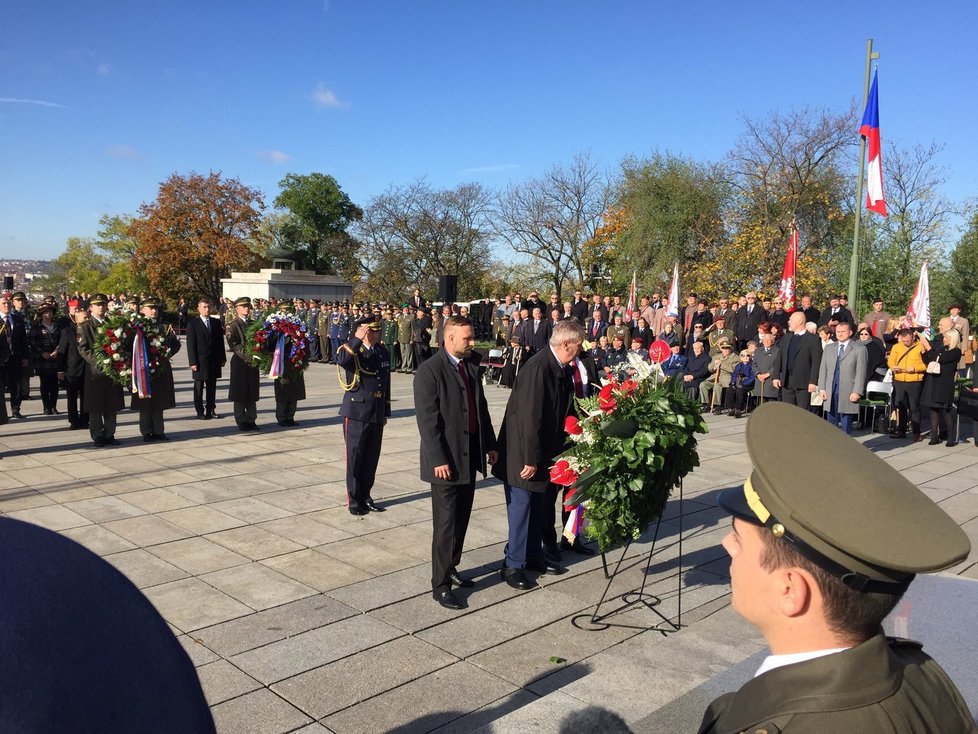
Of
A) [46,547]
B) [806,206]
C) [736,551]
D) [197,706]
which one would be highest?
[806,206]

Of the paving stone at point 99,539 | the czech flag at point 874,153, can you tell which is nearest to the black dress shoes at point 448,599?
the paving stone at point 99,539

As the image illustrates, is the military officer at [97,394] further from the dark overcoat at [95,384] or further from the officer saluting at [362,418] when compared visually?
Answer: the officer saluting at [362,418]

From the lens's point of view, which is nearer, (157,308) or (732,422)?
(157,308)

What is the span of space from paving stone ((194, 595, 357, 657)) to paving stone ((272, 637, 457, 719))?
22.7 inches

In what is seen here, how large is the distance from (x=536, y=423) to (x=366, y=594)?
1836 millimetres

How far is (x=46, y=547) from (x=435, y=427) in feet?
15.7

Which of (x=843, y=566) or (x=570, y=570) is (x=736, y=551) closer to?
(x=843, y=566)

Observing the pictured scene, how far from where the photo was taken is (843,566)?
144cm

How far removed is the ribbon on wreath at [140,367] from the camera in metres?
11.5

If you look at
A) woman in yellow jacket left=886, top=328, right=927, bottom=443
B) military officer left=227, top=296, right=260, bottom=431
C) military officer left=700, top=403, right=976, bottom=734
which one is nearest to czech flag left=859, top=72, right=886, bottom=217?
woman in yellow jacket left=886, top=328, right=927, bottom=443

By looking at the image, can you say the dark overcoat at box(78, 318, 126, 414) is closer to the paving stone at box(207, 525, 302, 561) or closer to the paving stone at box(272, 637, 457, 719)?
the paving stone at box(207, 525, 302, 561)

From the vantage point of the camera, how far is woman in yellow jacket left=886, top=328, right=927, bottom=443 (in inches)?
549

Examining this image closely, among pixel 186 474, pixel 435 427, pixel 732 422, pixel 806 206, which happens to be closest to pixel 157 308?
pixel 186 474

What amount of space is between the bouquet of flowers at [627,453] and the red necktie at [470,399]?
29.8 inches
